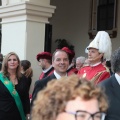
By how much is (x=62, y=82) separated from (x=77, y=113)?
0.20 m

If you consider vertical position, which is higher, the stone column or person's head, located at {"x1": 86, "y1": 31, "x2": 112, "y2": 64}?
the stone column

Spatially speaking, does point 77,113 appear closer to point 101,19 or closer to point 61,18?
point 101,19

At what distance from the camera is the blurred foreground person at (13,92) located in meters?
4.93

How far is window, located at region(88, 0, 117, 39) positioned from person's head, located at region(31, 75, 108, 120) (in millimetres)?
10537

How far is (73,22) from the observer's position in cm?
1351

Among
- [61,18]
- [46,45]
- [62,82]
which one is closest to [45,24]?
[46,45]

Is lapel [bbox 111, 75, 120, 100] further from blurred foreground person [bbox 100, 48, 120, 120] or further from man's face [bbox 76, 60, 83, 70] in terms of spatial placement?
man's face [bbox 76, 60, 83, 70]

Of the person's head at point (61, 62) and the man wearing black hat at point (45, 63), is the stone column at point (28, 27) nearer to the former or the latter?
the man wearing black hat at point (45, 63)

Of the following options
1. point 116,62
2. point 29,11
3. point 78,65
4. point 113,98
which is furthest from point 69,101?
point 29,11

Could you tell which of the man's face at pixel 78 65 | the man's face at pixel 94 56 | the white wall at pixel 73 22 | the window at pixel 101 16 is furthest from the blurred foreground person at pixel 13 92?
the white wall at pixel 73 22

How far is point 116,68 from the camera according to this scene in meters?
3.56

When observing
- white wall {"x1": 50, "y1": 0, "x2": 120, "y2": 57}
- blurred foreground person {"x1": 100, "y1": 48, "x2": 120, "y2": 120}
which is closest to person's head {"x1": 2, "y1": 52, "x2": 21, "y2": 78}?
blurred foreground person {"x1": 100, "y1": 48, "x2": 120, "y2": 120}

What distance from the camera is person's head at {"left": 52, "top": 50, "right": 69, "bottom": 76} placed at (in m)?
4.56

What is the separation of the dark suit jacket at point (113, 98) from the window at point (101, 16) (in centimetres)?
891
